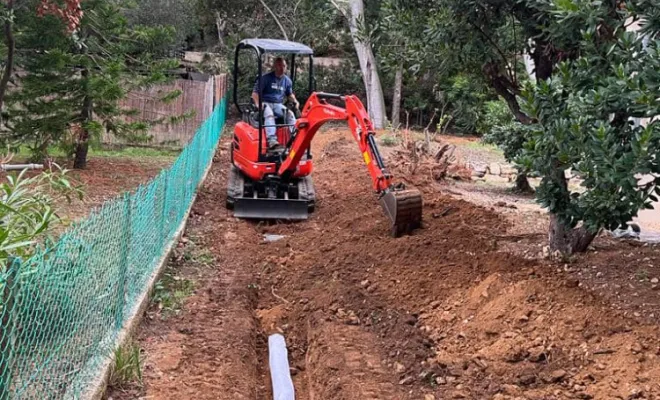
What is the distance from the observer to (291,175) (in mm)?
11805

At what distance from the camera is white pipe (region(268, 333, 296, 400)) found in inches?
228

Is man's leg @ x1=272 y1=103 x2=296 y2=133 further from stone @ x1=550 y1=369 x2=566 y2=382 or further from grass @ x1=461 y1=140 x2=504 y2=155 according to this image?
grass @ x1=461 y1=140 x2=504 y2=155

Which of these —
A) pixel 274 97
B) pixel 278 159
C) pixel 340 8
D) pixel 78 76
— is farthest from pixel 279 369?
pixel 340 8

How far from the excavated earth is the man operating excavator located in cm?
235

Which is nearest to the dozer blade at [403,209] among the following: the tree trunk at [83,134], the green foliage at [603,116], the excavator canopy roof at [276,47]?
the green foliage at [603,116]

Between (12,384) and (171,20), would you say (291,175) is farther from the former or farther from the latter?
(171,20)

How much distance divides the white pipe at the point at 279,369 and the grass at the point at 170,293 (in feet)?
3.31

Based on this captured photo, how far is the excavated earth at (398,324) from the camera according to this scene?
536cm

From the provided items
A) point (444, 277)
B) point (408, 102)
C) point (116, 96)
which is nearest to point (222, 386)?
point (444, 277)

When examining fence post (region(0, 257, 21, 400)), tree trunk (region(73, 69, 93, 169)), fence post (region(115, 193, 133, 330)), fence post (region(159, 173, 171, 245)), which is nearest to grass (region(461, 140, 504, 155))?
tree trunk (region(73, 69, 93, 169))

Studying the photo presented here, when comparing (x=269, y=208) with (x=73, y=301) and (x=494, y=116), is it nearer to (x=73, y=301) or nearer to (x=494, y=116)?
(x=73, y=301)

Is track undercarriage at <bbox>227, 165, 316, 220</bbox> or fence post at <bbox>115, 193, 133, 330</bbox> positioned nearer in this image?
fence post at <bbox>115, 193, 133, 330</bbox>

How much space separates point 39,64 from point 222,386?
30.4 feet

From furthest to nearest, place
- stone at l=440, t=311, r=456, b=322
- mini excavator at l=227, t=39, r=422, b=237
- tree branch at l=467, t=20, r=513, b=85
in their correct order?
1. mini excavator at l=227, t=39, r=422, b=237
2. tree branch at l=467, t=20, r=513, b=85
3. stone at l=440, t=311, r=456, b=322
